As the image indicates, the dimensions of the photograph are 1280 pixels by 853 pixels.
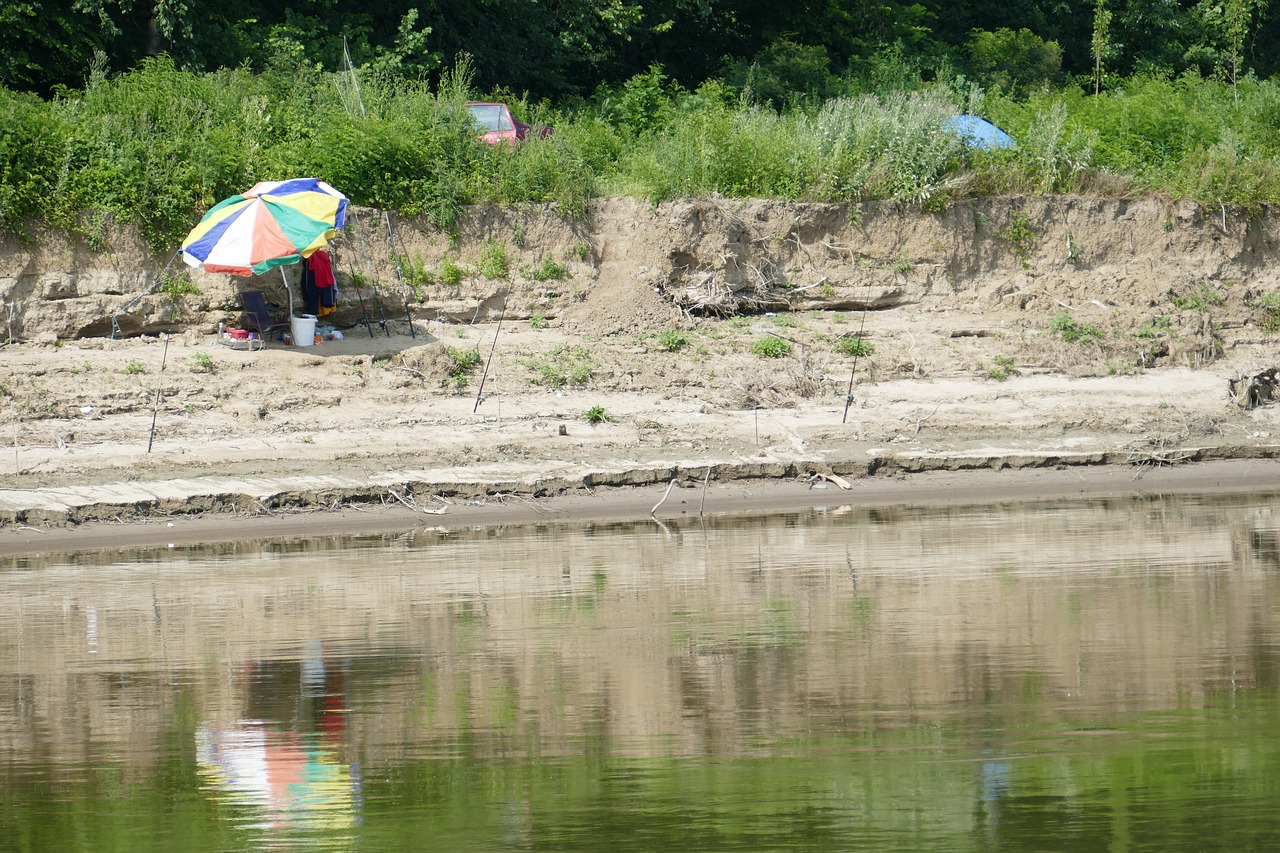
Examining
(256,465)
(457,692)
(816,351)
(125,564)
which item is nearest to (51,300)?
(256,465)

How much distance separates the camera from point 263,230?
48.7ft

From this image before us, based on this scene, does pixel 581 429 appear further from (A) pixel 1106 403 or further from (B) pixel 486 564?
(A) pixel 1106 403

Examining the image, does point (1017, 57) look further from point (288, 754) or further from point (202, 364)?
point (288, 754)

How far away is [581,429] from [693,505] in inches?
68.4

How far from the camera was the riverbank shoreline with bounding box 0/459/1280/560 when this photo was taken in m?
12.8

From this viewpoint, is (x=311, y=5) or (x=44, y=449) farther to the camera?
(x=311, y=5)

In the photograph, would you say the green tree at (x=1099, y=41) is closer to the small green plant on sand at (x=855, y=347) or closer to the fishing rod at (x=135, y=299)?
the small green plant on sand at (x=855, y=347)

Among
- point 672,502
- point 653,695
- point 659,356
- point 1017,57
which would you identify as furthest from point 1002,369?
point 1017,57

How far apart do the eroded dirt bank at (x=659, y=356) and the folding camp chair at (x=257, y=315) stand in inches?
10.2

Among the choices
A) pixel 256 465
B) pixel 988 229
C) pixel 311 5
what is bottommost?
pixel 256 465

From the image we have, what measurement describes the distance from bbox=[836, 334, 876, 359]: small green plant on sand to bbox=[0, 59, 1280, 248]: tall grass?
2.34 m

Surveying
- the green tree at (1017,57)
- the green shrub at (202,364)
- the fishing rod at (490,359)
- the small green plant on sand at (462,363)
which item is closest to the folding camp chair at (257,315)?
the green shrub at (202,364)

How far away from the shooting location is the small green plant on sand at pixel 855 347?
16938 millimetres

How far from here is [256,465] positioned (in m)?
14.0
